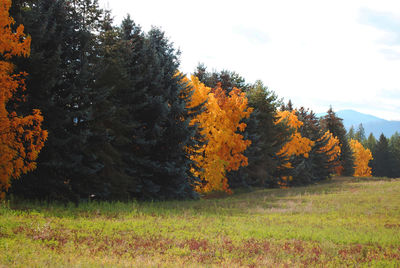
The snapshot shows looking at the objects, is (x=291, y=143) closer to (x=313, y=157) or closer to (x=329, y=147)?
(x=313, y=157)

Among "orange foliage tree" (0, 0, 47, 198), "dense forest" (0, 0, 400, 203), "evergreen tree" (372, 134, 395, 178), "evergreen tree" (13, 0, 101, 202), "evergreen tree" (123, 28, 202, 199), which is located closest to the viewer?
"orange foliage tree" (0, 0, 47, 198)

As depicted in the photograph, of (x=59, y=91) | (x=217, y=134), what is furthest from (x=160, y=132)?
(x=217, y=134)

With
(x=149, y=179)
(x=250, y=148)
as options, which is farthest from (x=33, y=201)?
(x=250, y=148)

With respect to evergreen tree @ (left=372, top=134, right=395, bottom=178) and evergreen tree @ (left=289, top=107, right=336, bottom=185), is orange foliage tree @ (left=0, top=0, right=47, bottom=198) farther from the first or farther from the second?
evergreen tree @ (left=372, top=134, right=395, bottom=178)

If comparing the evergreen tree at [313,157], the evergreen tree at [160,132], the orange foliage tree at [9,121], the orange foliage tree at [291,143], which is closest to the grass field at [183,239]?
the orange foliage tree at [9,121]

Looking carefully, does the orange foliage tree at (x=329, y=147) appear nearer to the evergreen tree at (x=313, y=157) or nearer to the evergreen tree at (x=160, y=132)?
the evergreen tree at (x=313, y=157)

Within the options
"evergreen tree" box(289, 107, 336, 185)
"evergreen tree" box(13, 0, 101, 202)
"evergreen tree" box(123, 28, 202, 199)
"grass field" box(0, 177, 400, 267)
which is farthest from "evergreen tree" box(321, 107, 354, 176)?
"evergreen tree" box(13, 0, 101, 202)

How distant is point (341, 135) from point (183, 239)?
71052 millimetres

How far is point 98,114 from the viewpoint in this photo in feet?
66.0

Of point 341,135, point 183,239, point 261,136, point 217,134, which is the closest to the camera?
point 183,239

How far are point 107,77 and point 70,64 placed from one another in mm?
3643

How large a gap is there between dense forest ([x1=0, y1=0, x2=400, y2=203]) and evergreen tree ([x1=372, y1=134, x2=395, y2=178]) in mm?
87407

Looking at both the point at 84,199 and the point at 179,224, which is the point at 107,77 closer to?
the point at 84,199

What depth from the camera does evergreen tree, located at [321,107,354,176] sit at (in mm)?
74812
